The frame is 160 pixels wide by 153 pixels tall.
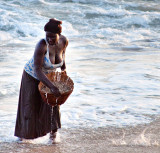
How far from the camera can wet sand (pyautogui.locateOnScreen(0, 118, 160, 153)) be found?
412 centimetres

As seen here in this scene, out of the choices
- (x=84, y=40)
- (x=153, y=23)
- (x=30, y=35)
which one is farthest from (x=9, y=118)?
(x=153, y=23)

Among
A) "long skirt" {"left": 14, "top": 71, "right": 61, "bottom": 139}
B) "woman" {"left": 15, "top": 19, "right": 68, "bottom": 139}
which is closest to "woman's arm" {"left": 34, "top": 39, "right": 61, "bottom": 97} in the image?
"woman" {"left": 15, "top": 19, "right": 68, "bottom": 139}

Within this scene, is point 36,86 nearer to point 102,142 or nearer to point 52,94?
point 52,94

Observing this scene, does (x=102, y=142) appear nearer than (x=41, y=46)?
No

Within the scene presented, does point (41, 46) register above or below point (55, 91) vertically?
above

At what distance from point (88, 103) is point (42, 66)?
2.26 metres

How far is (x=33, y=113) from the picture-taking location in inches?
160

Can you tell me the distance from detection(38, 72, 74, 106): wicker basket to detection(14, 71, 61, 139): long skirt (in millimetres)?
163

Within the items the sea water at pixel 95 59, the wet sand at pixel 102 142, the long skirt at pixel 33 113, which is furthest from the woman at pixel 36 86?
the sea water at pixel 95 59

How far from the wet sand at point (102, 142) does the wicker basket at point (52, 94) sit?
25.9 inches

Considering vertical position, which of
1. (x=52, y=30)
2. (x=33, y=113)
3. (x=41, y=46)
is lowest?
(x=33, y=113)

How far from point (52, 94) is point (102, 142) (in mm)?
1078

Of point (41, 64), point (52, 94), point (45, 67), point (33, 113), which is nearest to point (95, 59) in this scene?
point (33, 113)

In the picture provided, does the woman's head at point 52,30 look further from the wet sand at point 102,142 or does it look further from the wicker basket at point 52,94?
the wet sand at point 102,142
